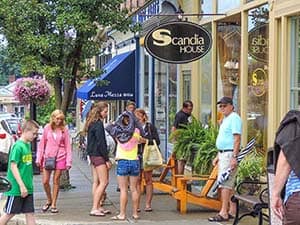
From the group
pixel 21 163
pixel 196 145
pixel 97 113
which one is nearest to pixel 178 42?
pixel 196 145

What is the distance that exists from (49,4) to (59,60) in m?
1.06

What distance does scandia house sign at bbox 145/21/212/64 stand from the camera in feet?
40.4

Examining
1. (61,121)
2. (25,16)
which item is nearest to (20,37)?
(25,16)

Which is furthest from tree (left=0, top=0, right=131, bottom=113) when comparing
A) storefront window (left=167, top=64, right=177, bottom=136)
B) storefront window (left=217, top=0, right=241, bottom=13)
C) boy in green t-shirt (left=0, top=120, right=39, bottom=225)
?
boy in green t-shirt (left=0, top=120, right=39, bottom=225)

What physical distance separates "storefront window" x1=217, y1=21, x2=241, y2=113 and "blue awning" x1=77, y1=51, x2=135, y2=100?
7949 mm

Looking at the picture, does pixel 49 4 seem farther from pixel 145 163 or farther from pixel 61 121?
pixel 145 163

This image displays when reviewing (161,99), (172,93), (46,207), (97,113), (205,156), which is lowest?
(46,207)

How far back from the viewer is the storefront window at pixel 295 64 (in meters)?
10.1

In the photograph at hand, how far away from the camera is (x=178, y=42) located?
12344 millimetres

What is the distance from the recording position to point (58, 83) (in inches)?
558

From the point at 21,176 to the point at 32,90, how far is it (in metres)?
8.87

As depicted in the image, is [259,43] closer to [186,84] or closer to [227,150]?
[227,150]

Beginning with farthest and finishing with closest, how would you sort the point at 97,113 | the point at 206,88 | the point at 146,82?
the point at 146,82, the point at 206,88, the point at 97,113

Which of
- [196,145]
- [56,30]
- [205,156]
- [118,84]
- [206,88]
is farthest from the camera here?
[118,84]
